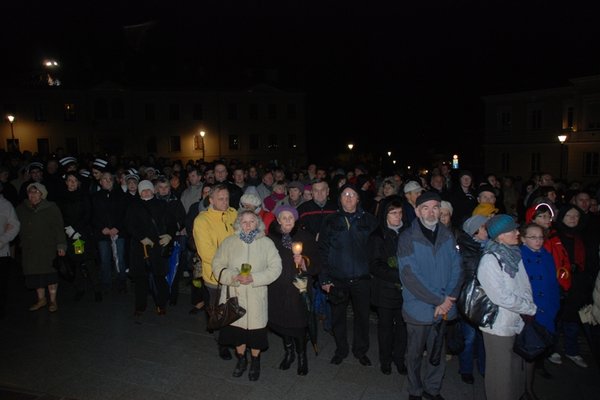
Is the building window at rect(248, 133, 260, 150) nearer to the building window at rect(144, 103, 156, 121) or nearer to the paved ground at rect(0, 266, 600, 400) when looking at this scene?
the building window at rect(144, 103, 156, 121)

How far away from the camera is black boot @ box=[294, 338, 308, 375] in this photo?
550 centimetres

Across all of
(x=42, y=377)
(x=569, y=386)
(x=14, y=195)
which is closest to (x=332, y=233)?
(x=569, y=386)

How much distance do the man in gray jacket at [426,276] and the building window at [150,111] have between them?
4864 centimetres

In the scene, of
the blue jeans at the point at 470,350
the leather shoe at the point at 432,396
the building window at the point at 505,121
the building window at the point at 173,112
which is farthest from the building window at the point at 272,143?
the leather shoe at the point at 432,396

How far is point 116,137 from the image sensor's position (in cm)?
4825

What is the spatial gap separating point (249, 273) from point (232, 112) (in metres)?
48.2

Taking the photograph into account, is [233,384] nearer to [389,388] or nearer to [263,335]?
[263,335]

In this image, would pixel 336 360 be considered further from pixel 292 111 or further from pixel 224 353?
pixel 292 111

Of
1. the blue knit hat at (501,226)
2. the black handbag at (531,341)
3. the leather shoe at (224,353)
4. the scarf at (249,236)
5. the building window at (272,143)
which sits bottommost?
the leather shoe at (224,353)

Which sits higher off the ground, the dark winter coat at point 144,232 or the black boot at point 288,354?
the dark winter coat at point 144,232

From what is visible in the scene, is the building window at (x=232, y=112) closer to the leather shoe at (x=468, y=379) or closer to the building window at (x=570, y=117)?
the building window at (x=570, y=117)

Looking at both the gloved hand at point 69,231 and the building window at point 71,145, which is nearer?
the gloved hand at point 69,231

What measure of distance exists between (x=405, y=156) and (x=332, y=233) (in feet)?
168

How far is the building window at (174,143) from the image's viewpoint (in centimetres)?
4991
